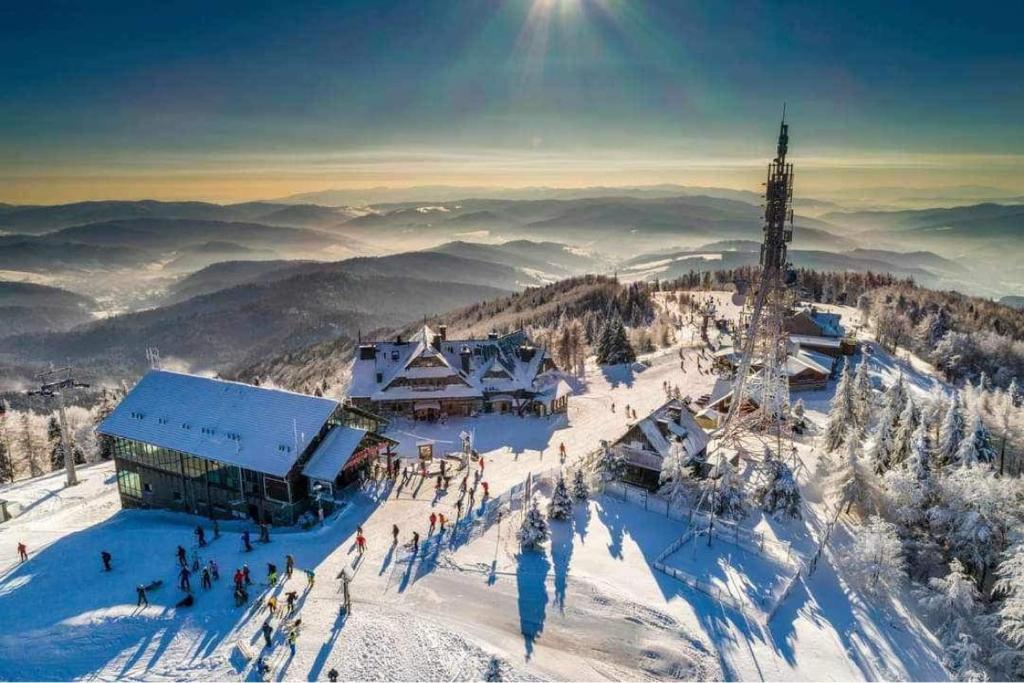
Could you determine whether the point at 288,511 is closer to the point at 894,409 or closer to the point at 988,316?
the point at 894,409

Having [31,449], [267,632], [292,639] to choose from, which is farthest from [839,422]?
[31,449]

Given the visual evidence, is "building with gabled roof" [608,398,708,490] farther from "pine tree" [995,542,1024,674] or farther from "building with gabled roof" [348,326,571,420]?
"building with gabled roof" [348,326,571,420]

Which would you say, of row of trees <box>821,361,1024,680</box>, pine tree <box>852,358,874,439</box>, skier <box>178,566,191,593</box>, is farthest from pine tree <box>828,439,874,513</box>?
skier <box>178,566,191,593</box>

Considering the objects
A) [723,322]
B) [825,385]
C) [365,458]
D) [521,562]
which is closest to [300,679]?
[521,562]

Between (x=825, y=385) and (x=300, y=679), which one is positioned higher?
(x=300, y=679)

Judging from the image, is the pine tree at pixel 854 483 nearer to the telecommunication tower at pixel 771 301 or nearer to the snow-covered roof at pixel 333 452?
the telecommunication tower at pixel 771 301

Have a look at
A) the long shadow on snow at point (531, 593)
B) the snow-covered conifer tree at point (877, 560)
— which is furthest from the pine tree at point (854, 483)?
the long shadow on snow at point (531, 593)

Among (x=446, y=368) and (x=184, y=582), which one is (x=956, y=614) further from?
(x=446, y=368)
